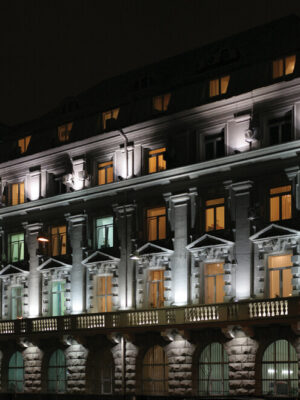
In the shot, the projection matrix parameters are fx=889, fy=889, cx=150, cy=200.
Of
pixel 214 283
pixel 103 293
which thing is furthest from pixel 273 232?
pixel 103 293

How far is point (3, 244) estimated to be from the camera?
69.5m

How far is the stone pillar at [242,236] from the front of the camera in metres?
53.3

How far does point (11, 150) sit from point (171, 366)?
81.9 feet

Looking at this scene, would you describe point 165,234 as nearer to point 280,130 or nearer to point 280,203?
point 280,203

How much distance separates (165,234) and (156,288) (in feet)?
11.9

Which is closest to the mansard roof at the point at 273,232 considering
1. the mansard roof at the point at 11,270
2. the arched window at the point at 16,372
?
the mansard roof at the point at 11,270

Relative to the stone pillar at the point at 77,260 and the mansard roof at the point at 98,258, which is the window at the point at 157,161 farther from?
the stone pillar at the point at 77,260

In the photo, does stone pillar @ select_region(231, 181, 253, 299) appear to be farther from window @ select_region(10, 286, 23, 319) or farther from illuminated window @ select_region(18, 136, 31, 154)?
illuminated window @ select_region(18, 136, 31, 154)

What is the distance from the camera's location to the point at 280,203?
5275cm

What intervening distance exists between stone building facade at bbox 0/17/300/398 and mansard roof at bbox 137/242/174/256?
3.6 inches

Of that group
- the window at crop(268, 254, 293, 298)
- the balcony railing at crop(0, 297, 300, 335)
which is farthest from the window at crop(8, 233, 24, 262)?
the window at crop(268, 254, 293, 298)

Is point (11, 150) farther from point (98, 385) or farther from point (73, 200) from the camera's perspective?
point (98, 385)

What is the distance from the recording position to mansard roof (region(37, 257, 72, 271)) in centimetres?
6419

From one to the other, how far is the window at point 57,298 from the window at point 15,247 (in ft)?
14.8
